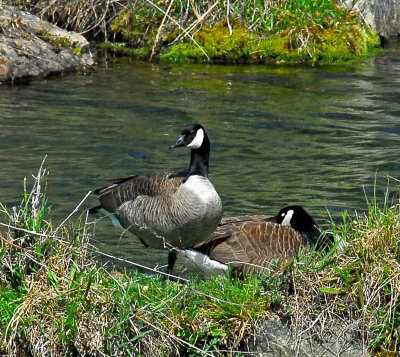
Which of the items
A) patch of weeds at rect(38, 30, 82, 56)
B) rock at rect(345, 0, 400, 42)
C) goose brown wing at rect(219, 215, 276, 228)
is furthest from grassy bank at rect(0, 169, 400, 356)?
rock at rect(345, 0, 400, 42)

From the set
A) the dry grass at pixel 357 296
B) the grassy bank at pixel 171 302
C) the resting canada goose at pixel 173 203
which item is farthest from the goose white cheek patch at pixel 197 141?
the dry grass at pixel 357 296

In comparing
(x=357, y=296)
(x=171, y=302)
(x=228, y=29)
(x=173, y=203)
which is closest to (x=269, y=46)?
(x=228, y=29)

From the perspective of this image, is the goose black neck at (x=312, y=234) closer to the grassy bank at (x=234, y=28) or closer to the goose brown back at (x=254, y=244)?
the goose brown back at (x=254, y=244)

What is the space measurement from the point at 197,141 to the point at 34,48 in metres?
8.65

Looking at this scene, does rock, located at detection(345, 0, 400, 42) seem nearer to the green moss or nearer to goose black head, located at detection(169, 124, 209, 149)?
the green moss

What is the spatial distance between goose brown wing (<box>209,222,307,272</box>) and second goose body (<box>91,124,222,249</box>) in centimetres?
26

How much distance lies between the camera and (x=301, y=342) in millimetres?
5504

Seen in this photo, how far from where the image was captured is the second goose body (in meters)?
7.89

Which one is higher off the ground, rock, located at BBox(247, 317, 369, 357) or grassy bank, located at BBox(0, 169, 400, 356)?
grassy bank, located at BBox(0, 169, 400, 356)

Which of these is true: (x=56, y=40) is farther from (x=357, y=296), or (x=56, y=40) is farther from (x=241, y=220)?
(x=357, y=296)

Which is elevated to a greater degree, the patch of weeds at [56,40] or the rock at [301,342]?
the patch of weeds at [56,40]

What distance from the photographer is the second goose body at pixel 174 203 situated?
789 centimetres

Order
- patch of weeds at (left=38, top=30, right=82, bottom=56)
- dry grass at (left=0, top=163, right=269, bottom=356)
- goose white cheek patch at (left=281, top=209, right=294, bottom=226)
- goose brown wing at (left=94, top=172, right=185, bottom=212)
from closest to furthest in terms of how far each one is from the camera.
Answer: dry grass at (left=0, top=163, right=269, bottom=356) < goose white cheek patch at (left=281, top=209, right=294, bottom=226) < goose brown wing at (left=94, top=172, right=185, bottom=212) < patch of weeds at (left=38, top=30, right=82, bottom=56)

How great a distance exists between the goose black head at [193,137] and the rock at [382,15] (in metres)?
10.7
